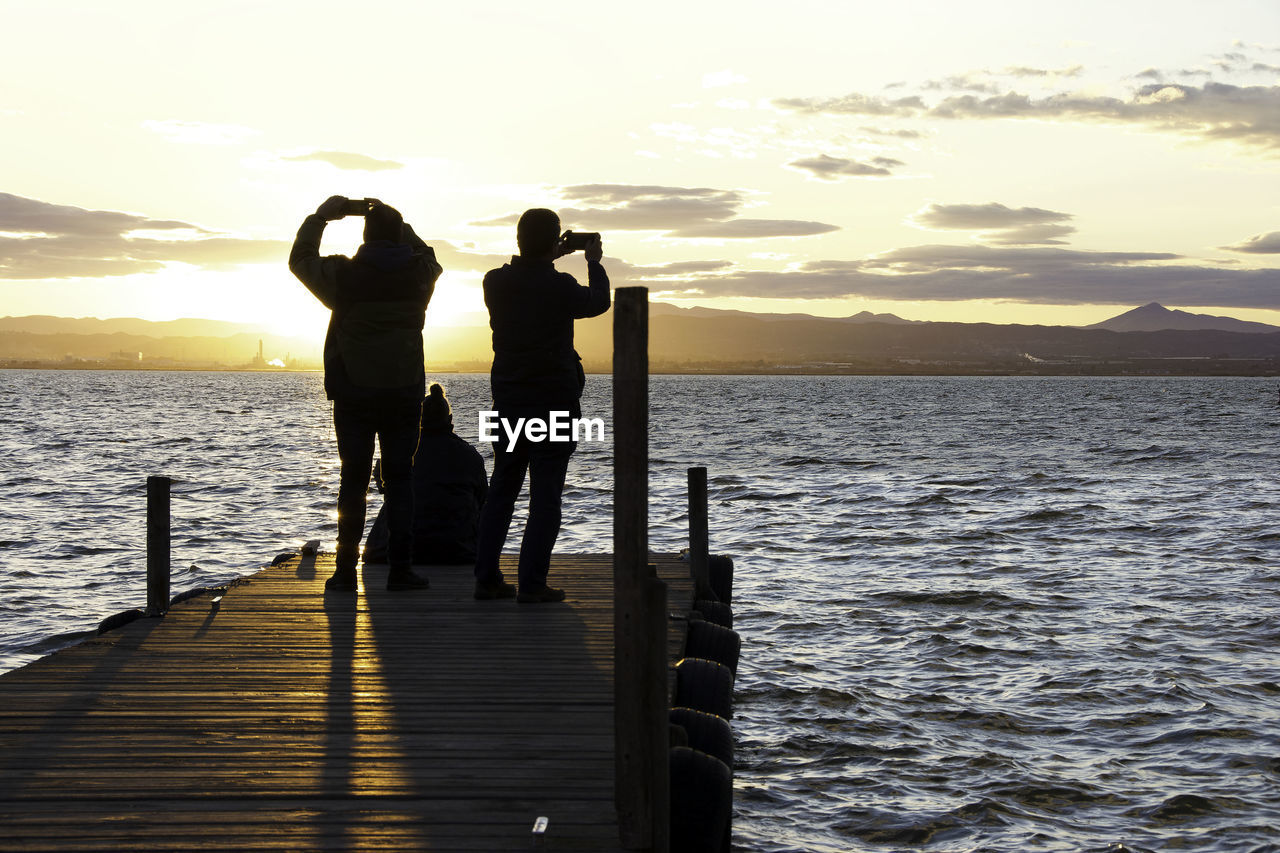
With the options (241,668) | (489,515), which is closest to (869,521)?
(489,515)

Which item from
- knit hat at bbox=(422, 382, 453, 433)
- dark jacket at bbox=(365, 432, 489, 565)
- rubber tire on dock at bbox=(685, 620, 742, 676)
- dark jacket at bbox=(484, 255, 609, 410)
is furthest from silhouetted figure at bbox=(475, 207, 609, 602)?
knit hat at bbox=(422, 382, 453, 433)

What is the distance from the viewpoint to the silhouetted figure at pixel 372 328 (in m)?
6.97

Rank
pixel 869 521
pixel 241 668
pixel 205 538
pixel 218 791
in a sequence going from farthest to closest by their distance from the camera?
pixel 869 521 → pixel 205 538 → pixel 241 668 → pixel 218 791

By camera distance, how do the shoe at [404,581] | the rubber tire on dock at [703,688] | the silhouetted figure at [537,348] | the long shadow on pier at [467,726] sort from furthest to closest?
the shoe at [404,581] → the silhouetted figure at [537,348] → the rubber tire on dock at [703,688] → the long shadow on pier at [467,726]

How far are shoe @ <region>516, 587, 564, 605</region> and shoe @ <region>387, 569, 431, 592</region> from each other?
0.84 meters

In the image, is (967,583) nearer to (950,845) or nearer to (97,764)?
(950,845)

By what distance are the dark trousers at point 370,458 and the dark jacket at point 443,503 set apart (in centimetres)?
77

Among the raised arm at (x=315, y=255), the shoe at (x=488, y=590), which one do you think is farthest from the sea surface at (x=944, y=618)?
the raised arm at (x=315, y=255)

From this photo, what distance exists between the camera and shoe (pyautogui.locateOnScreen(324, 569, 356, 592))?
7.99 metres

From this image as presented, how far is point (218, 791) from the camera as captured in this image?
13.6ft

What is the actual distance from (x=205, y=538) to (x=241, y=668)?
14.3 metres

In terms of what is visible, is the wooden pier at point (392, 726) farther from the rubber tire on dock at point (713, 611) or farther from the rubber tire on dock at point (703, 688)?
the rubber tire on dock at point (713, 611)
